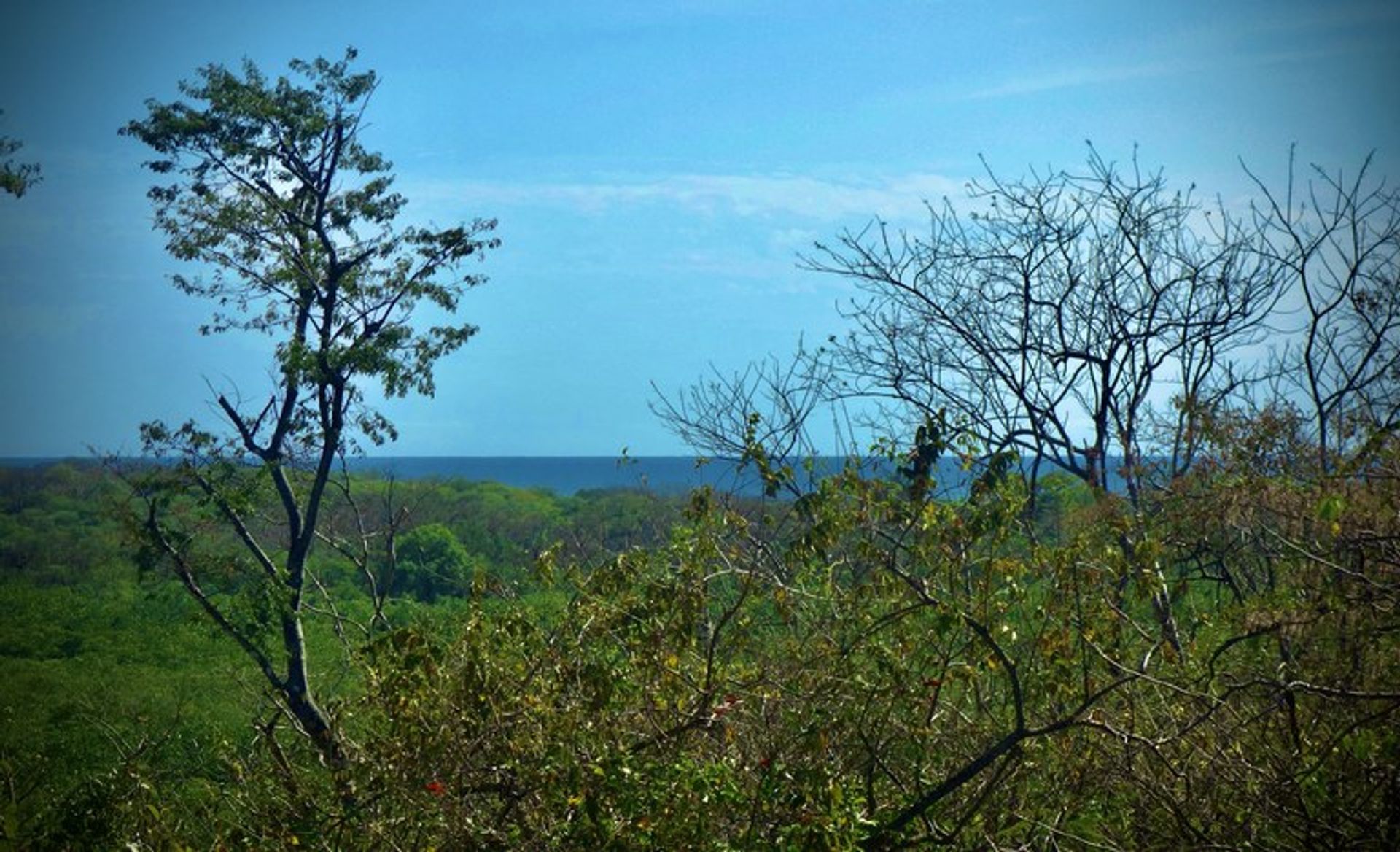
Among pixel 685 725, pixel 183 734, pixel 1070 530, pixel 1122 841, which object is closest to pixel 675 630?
pixel 685 725

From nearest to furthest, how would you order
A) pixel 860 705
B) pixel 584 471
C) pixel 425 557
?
pixel 860 705
pixel 425 557
pixel 584 471

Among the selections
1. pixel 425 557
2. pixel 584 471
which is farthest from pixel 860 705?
pixel 584 471

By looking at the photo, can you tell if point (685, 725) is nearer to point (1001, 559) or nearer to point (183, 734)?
point (1001, 559)

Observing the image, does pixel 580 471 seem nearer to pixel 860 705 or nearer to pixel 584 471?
pixel 584 471

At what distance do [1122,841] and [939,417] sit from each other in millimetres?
1559

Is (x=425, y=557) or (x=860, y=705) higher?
(x=860, y=705)

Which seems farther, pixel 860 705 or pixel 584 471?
pixel 584 471

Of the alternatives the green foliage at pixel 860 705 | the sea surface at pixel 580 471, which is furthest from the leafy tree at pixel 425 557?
the green foliage at pixel 860 705

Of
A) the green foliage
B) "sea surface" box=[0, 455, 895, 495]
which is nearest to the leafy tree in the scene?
"sea surface" box=[0, 455, 895, 495]

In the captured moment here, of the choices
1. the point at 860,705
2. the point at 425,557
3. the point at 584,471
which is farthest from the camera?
the point at 584,471

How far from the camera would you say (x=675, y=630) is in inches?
186

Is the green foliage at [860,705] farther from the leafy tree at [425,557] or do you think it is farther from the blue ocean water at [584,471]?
the leafy tree at [425,557]

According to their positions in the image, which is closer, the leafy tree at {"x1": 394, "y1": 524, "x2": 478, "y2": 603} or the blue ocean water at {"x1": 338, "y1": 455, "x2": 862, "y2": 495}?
the blue ocean water at {"x1": 338, "y1": 455, "x2": 862, "y2": 495}

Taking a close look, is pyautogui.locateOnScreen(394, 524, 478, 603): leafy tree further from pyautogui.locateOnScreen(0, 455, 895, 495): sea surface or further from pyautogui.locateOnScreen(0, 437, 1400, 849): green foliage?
pyautogui.locateOnScreen(0, 437, 1400, 849): green foliage
